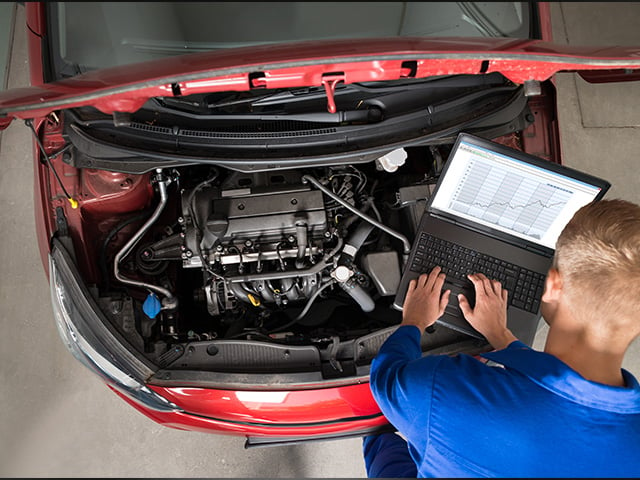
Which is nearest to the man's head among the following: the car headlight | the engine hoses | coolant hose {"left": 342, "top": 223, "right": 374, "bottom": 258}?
coolant hose {"left": 342, "top": 223, "right": 374, "bottom": 258}

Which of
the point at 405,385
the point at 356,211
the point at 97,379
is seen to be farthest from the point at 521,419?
the point at 97,379

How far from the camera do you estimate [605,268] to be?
1293 millimetres

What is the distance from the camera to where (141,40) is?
1418mm

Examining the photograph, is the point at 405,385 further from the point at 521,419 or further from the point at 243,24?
the point at 243,24

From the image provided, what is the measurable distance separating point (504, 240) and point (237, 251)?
0.99m

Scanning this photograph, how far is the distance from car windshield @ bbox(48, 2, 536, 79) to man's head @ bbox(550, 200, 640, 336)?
24.6 inches

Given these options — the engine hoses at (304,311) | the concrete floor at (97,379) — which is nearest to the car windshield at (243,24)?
Result: the engine hoses at (304,311)

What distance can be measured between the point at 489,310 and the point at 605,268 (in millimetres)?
540

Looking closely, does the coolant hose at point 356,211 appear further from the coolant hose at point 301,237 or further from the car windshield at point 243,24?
the car windshield at point 243,24

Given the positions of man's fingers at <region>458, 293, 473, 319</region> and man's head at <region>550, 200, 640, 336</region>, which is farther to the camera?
man's fingers at <region>458, 293, 473, 319</region>

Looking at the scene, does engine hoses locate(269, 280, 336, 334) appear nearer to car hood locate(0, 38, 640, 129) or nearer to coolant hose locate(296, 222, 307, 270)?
coolant hose locate(296, 222, 307, 270)

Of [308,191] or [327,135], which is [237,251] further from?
[327,135]

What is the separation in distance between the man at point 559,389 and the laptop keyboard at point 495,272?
0.35 meters

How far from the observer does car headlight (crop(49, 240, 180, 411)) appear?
5.50ft
